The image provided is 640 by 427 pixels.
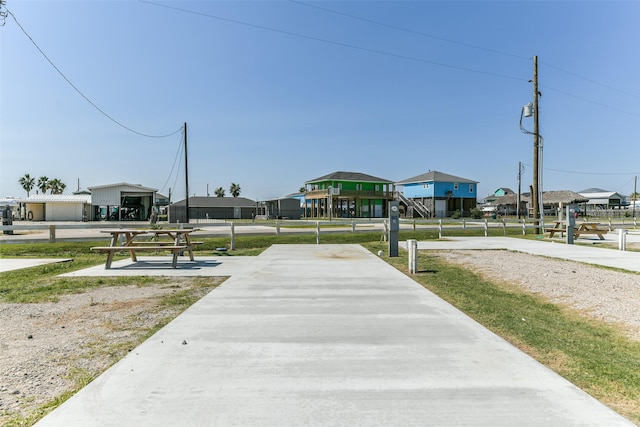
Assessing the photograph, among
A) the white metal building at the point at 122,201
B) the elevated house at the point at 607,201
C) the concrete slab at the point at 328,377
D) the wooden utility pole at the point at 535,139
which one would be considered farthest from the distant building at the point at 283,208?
the elevated house at the point at 607,201

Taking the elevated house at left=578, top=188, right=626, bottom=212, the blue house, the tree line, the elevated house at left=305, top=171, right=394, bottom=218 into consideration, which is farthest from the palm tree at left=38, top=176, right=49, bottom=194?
the elevated house at left=578, top=188, right=626, bottom=212

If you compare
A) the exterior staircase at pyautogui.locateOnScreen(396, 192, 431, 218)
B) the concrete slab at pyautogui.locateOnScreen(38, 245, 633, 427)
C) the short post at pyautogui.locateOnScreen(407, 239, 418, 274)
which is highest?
the exterior staircase at pyautogui.locateOnScreen(396, 192, 431, 218)

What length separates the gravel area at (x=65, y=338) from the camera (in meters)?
3.12

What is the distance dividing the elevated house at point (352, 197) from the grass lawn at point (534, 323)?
42.3 metres

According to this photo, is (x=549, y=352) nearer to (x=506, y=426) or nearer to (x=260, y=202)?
(x=506, y=426)

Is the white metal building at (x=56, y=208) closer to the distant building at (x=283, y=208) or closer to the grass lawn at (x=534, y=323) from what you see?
the distant building at (x=283, y=208)

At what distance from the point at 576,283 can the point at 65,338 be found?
28.4 feet

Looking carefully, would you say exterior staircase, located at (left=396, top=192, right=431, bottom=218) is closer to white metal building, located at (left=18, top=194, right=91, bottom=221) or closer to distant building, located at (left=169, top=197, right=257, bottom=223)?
distant building, located at (left=169, top=197, right=257, bottom=223)

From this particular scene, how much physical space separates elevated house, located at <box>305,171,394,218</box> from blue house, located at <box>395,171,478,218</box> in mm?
4780

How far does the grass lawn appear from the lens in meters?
3.32

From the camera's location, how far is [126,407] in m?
2.82

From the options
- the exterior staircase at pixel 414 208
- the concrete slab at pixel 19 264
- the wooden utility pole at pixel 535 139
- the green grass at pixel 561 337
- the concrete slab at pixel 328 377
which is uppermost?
the wooden utility pole at pixel 535 139

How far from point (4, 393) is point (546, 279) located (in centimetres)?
888

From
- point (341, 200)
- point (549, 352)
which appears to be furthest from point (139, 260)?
point (341, 200)
